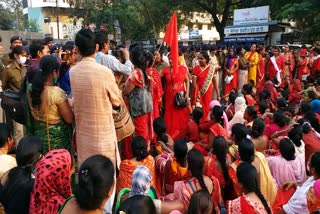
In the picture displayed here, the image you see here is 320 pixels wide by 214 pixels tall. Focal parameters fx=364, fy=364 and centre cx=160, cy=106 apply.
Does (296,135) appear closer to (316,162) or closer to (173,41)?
(316,162)

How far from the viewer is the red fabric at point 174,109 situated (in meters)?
5.56

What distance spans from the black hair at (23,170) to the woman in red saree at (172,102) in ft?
10.4

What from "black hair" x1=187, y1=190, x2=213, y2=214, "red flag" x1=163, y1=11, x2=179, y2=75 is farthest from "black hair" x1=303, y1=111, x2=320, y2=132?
"black hair" x1=187, y1=190, x2=213, y2=214

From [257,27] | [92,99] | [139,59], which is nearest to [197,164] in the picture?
[92,99]

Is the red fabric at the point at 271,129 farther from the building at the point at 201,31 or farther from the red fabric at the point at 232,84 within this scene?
the building at the point at 201,31

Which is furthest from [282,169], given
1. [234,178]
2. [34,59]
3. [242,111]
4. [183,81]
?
[34,59]

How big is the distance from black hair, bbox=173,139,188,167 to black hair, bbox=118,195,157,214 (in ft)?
3.75

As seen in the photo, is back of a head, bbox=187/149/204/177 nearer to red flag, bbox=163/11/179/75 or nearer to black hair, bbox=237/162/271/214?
black hair, bbox=237/162/271/214

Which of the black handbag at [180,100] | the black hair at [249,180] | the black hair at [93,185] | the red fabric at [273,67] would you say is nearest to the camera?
the black hair at [93,185]

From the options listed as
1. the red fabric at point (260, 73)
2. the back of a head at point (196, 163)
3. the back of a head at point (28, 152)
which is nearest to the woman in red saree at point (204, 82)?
the red fabric at point (260, 73)

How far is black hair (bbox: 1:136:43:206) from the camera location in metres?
2.35

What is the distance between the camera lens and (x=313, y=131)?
439cm

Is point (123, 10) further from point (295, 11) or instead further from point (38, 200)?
point (38, 200)

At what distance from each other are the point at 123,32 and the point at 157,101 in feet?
78.8
